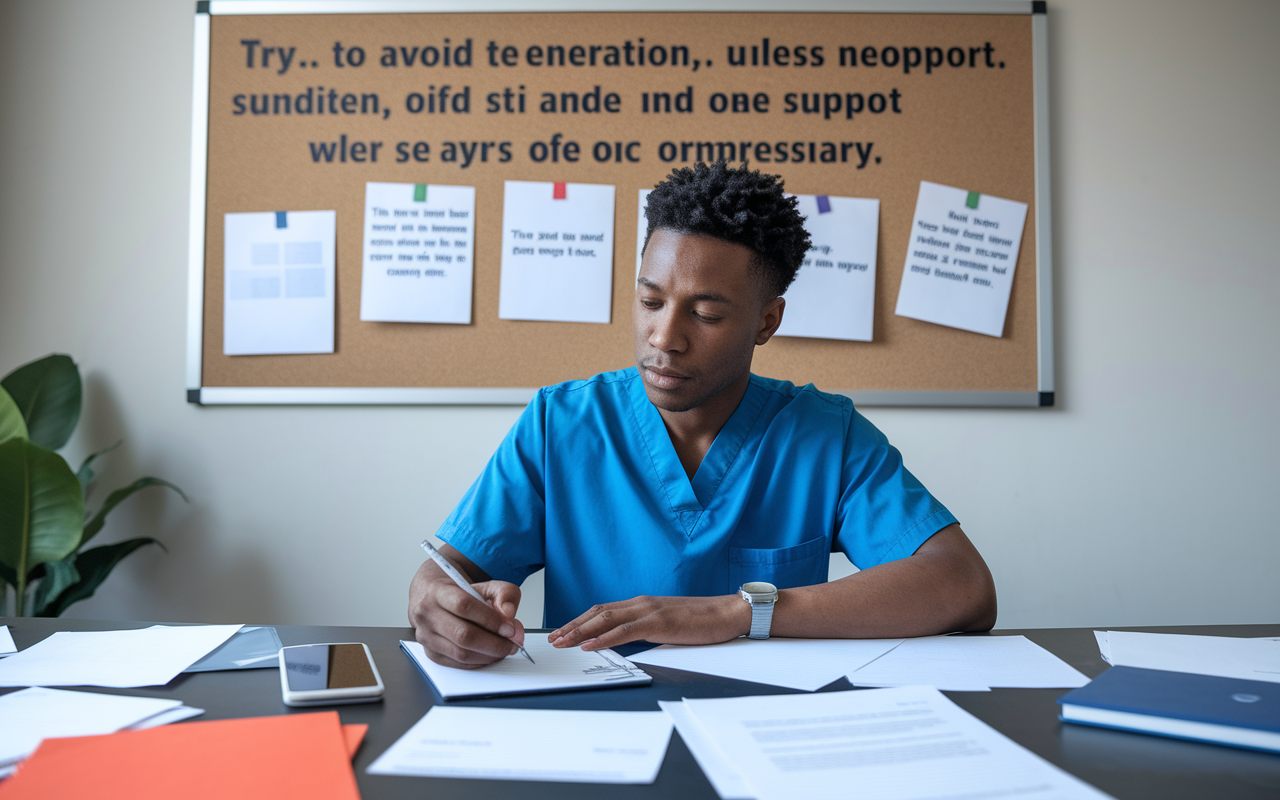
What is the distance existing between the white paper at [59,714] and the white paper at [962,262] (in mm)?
1722

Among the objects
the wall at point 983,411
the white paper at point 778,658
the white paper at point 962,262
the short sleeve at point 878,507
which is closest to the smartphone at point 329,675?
the white paper at point 778,658

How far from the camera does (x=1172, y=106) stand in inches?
74.9

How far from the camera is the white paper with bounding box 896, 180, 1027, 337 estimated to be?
1877 mm

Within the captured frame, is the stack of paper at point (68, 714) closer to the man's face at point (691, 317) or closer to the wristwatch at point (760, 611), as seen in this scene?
the wristwatch at point (760, 611)

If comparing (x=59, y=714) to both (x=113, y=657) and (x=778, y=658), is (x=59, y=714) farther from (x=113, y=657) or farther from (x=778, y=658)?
(x=778, y=658)

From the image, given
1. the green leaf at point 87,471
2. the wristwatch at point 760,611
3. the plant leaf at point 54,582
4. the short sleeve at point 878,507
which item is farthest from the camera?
the green leaf at point 87,471

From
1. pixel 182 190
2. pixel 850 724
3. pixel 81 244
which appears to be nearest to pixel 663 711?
pixel 850 724

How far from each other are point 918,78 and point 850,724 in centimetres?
177

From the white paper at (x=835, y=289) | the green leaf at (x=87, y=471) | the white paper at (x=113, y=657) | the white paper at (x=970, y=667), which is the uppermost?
the white paper at (x=835, y=289)

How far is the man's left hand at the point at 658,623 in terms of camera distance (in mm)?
799

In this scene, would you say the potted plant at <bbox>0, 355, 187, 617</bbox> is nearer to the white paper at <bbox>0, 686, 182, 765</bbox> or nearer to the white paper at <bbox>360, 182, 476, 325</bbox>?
the white paper at <bbox>360, 182, 476, 325</bbox>

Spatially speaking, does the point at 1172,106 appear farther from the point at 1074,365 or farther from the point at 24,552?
the point at 24,552

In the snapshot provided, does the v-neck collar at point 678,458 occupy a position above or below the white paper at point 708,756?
above

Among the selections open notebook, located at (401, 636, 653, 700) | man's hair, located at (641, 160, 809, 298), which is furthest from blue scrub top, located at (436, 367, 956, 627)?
open notebook, located at (401, 636, 653, 700)
